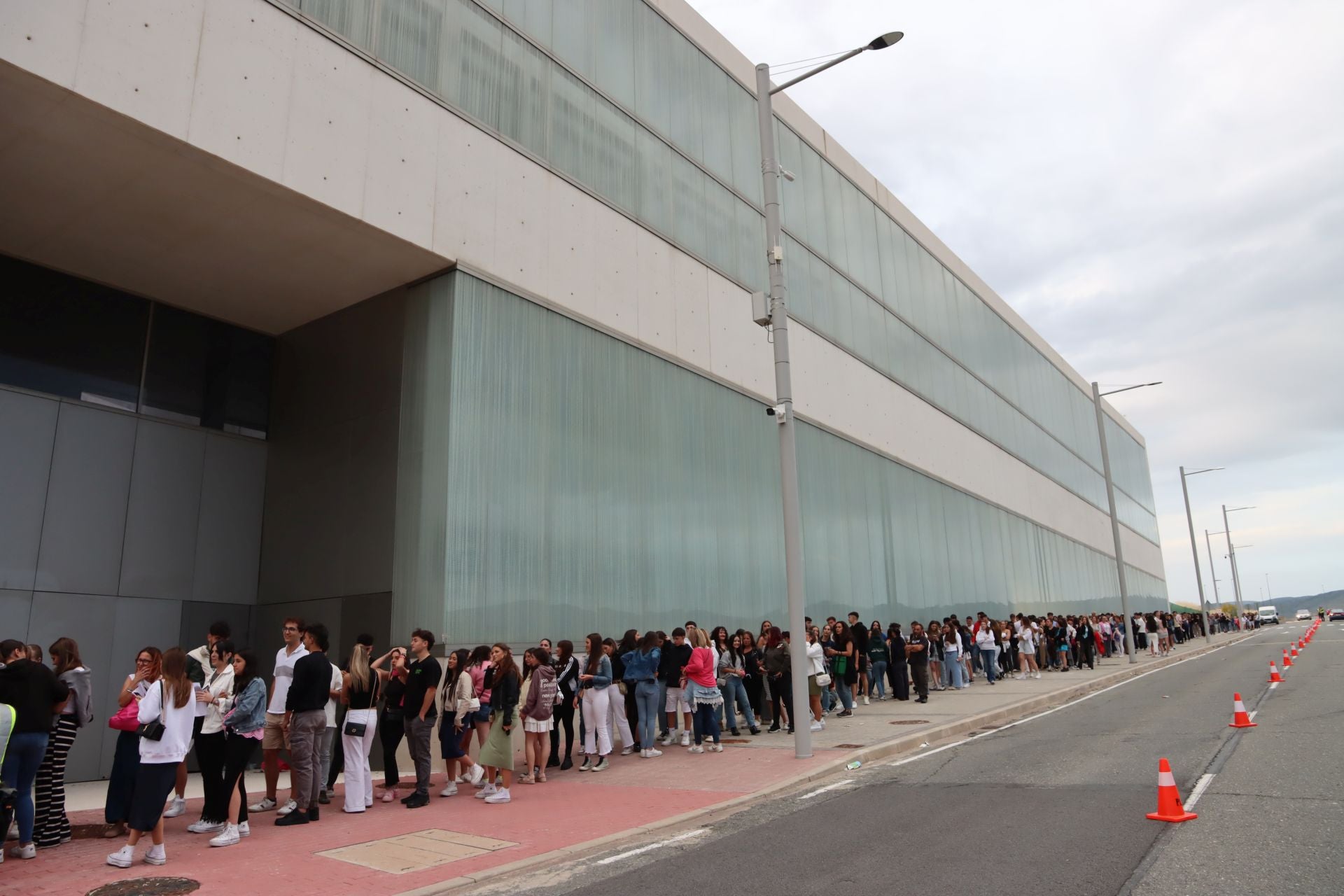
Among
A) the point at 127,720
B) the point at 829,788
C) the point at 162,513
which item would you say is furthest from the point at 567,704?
the point at 162,513

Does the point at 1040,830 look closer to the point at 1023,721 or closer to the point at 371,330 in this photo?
the point at 1023,721

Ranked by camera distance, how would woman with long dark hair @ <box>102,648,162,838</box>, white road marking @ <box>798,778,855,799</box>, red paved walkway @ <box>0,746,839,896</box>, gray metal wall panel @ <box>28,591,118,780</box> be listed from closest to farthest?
red paved walkway @ <box>0,746,839,896</box>, woman with long dark hair @ <box>102,648,162,838</box>, white road marking @ <box>798,778,855,799</box>, gray metal wall panel @ <box>28,591,118,780</box>

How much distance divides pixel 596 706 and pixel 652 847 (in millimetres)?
4610

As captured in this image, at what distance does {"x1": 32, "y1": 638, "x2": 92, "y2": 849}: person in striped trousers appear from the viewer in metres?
7.84

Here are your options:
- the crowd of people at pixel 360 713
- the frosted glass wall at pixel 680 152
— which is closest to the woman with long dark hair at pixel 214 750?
the crowd of people at pixel 360 713

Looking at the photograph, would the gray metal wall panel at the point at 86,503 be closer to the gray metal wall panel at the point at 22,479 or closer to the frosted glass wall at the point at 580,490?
the gray metal wall panel at the point at 22,479

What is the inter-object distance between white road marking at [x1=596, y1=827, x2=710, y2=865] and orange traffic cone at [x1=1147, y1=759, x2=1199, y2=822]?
3.84 metres

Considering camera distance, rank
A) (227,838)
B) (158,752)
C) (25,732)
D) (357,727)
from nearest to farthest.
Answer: (158,752), (25,732), (227,838), (357,727)

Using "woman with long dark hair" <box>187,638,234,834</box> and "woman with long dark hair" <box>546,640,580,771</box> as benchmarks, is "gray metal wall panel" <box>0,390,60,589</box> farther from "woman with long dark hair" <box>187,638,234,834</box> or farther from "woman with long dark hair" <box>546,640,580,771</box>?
"woman with long dark hair" <box>546,640,580,771</box>

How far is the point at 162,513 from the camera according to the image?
46.0ft

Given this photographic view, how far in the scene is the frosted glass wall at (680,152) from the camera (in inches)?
560

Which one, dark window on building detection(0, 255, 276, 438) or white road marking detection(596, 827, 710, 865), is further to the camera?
dark window on building detection(0, 255, 276, 438)

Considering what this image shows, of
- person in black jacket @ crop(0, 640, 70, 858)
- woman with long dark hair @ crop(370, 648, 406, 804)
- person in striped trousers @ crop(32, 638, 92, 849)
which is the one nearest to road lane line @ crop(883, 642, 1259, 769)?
woman with long dark hair @ crop(370, 648, 406, 804)

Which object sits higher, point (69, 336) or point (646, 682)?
point (69, 336)
